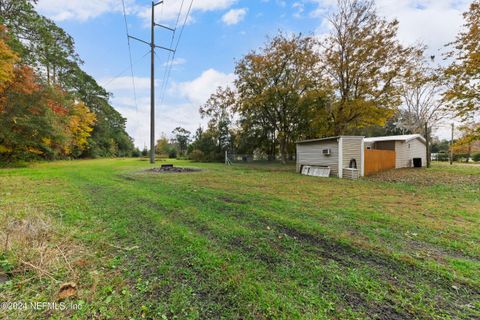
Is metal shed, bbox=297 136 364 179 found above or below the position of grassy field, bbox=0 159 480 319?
above

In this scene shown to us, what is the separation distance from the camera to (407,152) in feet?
45.5

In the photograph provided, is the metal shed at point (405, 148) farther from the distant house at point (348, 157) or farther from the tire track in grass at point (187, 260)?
the tire track in grass at point (187, 260)

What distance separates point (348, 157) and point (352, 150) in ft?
1.47

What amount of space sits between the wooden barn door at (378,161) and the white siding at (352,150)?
619 millimetres

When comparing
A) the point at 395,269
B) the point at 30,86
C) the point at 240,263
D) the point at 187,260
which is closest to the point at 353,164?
the point at 395,269

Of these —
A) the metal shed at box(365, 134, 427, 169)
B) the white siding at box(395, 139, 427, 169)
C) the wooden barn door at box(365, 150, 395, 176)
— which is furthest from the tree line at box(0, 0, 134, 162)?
the white siding at box(395, 139, 427, 169)

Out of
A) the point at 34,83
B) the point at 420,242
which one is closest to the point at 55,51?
the point at 34,83

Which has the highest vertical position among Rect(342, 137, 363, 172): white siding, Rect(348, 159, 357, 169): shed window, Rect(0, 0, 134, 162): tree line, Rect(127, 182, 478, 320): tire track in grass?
Rect(0, 0, 134, 162): tree line

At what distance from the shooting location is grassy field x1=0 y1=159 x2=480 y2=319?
4.88 feet

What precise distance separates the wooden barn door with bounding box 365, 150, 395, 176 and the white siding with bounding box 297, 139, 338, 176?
6.08 feet

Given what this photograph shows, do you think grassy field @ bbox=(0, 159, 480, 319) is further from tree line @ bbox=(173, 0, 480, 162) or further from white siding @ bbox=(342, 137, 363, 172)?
tree line @ bbox=(173, 0, 480, 162)

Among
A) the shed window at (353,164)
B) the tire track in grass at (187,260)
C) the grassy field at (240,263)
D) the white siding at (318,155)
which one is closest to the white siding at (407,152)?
the shed window at (353,164)

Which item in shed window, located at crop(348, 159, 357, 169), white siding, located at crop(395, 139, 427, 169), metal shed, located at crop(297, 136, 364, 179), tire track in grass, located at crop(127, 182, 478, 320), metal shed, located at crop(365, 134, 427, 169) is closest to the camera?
tire track in grass, located at crop(127, 182, 478, 320)

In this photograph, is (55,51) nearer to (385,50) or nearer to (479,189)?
(385,50)
